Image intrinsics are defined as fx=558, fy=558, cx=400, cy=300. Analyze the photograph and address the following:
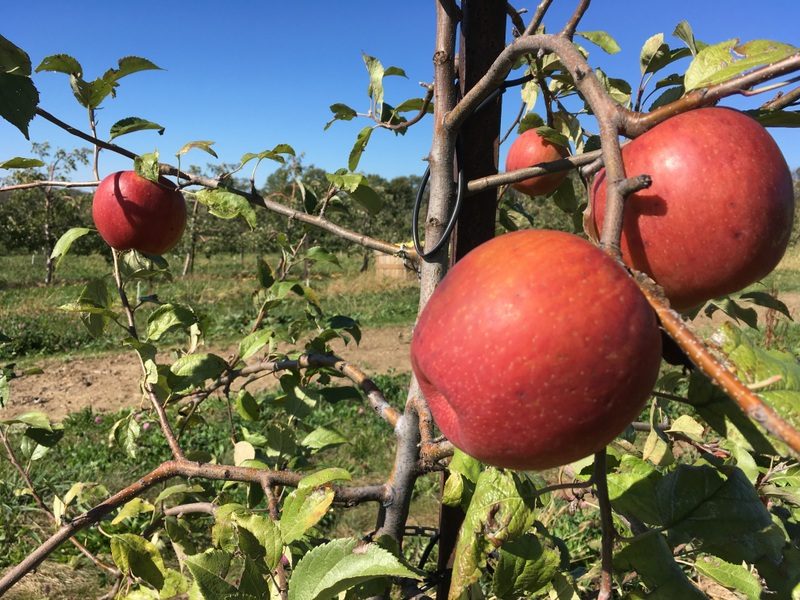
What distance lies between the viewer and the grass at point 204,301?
8.56m

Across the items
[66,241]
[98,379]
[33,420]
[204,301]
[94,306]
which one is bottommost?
[204,301]

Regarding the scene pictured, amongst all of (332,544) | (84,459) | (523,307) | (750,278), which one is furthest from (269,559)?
(84,459)

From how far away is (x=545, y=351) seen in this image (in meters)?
0.45

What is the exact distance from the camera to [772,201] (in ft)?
1.73

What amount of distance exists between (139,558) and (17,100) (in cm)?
73

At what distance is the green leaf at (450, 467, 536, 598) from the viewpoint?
0.67 m

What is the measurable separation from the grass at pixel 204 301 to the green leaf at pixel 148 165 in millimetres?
3886

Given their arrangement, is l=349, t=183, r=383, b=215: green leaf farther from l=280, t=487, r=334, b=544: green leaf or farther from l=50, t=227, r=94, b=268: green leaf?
l=280, t=487, r=334, b=544: green leaf

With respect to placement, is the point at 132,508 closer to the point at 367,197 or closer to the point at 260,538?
the point at 260,538

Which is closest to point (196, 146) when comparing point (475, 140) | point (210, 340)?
point (475, 140)

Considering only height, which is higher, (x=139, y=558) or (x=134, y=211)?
(x=134, y=211)

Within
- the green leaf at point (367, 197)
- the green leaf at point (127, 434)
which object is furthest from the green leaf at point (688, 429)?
the green leaf at point (127, 434)

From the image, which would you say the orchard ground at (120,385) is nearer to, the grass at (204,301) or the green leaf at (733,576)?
the grass at (204,301)

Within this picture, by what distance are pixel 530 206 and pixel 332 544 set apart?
27225 millimetres
